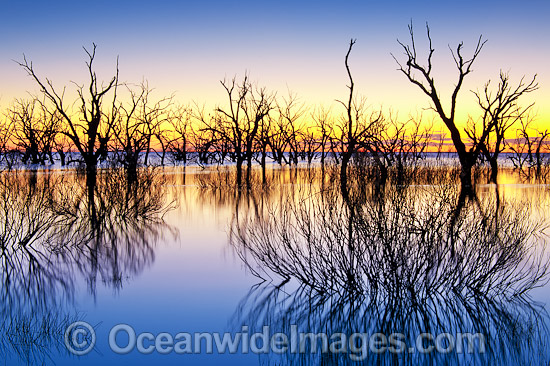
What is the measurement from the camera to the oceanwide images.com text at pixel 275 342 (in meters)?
5.95

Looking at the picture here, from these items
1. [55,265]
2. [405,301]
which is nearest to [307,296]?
[405,301]

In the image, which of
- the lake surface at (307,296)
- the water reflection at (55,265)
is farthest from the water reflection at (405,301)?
the water reflection at (55,265)

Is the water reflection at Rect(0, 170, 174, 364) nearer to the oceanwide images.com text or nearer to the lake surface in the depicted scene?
the lake surface

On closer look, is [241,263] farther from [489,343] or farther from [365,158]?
[365,158]

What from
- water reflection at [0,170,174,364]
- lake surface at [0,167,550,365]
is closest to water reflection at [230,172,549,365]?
lake surface at [0,167,550,365]

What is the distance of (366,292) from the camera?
293 inches

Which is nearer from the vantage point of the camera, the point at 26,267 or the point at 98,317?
the point at 98,317

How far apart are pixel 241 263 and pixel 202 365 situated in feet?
16.3

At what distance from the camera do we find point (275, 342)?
6.25 metres

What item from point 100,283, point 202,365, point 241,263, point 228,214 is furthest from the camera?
point 228,214

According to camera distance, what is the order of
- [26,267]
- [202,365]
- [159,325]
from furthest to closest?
1. [26,267]
2. [159,325]
3. [202,365]

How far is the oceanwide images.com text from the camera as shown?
19.5 feet

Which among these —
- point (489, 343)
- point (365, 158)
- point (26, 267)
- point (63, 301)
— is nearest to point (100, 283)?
point (63, 301)

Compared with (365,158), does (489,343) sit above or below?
below
